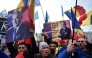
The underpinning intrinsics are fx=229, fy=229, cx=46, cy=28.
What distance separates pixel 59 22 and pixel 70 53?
4.06 metres

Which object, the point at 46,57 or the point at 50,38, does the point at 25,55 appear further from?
the point at 50,38

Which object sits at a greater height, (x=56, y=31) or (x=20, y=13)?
(x=20, y=13)

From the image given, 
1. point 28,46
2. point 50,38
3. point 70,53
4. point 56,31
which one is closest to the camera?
point 70,53

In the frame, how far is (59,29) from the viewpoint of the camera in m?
6.89

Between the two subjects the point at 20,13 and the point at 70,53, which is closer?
the point at 70,53

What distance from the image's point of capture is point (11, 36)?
14.0 ft

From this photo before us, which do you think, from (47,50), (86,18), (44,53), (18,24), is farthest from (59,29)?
(18,24)

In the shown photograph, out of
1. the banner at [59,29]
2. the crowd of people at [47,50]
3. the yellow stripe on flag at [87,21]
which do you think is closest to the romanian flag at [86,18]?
the yellow stripe on flag at [87,21]

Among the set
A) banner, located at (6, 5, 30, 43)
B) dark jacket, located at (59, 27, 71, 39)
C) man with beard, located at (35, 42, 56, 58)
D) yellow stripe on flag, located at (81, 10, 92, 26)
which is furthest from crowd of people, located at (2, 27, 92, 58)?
yellow stripe on flag, located at (81, 10, 92, 26)

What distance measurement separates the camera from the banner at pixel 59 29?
6.53 m

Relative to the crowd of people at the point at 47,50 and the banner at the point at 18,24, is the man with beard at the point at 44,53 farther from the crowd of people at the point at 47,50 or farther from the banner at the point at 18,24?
the banner at the point at 18,24

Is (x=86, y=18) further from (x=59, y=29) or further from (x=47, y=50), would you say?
(x=47, y=50)

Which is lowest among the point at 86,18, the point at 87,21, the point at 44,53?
the point at 44,53

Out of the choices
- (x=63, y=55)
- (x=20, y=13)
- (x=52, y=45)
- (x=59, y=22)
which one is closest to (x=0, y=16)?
(x=59, y=22)
